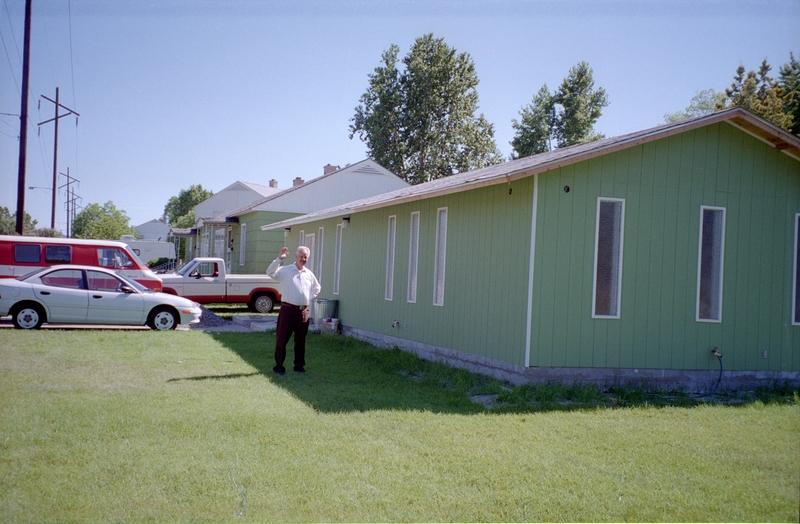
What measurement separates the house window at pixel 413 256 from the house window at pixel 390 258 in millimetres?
917

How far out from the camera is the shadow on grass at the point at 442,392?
28.8ft

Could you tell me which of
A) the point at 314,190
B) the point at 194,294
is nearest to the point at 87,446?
the point at 194,294

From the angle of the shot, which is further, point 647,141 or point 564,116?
point 564,116

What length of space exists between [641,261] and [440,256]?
3.69 m

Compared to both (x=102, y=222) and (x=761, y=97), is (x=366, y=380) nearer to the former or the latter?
(x=761, y=97)

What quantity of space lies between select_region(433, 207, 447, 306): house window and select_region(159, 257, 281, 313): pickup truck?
10715 mm

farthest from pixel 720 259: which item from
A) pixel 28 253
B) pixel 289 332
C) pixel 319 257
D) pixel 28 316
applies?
pixel 28 253

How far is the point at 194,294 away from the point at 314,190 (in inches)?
336

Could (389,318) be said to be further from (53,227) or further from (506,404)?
(53,227)

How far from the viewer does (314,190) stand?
1133 inches

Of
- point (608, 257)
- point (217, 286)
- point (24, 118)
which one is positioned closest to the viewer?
point (608, 257)

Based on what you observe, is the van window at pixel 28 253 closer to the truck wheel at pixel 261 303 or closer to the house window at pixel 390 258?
the truck wheel at pixel 261 303

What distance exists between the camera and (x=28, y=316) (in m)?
15.1

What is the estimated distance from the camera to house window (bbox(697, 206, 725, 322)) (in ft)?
35.0
